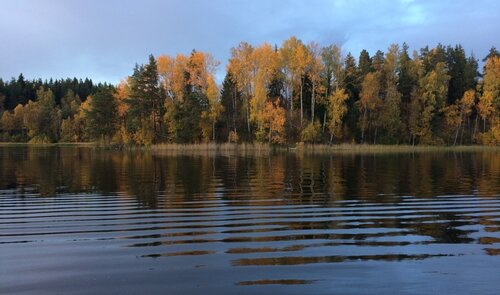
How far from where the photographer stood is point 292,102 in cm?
7712

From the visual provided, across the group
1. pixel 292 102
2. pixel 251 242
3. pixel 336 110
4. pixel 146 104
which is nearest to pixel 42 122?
pixel 146 104

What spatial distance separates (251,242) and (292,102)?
68114 mm

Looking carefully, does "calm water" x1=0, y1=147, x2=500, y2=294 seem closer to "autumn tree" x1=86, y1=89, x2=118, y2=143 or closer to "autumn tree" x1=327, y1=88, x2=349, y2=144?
"autumn tree" x1=327, y1=88, x2=349, y2=144

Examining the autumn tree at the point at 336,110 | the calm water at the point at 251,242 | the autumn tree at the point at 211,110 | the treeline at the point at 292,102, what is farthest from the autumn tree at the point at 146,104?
the calm water at the point at 251,242

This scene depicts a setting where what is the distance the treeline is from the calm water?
180 ft

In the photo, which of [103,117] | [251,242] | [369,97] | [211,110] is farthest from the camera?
[103,117]

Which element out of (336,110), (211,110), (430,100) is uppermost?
(430,100)

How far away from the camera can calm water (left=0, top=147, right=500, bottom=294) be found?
7273 mm

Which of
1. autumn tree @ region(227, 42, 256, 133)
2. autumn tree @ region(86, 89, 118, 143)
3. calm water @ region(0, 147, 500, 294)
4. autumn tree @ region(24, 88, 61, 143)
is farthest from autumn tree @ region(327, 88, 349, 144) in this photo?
autumn tree @ region(24, 88, 61, 143)

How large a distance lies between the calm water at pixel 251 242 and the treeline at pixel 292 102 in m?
55.0

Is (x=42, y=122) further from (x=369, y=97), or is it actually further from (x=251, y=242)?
(x=251, y=242)

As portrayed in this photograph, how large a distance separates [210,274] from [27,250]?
4.66 metres

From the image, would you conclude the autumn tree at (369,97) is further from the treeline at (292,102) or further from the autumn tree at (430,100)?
the autumn tree at (430,100)

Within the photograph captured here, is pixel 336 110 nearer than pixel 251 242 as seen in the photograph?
No
